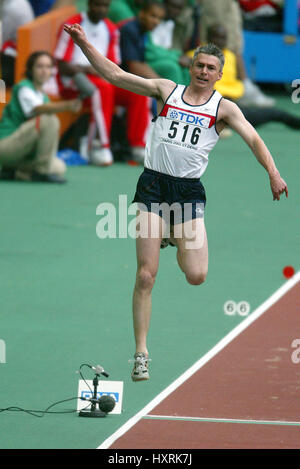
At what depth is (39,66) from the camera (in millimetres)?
14227

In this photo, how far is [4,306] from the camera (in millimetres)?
9742

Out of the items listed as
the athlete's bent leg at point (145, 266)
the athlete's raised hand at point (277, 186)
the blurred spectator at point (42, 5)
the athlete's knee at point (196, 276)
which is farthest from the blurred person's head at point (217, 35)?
the athlete's raised hand at point (277, 186)

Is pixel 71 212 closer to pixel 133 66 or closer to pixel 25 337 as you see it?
pixel 133 66

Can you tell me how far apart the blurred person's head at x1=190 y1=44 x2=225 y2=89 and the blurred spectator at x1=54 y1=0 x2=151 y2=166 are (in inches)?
310

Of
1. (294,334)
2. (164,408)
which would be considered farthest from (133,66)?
(164,408)

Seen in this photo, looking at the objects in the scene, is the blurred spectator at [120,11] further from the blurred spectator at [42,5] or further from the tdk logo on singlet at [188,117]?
the tdk logo on singlet at [188,117]

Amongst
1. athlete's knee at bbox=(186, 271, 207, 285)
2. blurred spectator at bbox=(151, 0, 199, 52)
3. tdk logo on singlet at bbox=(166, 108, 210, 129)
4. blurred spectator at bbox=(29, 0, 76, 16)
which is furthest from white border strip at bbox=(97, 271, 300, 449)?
blurred spectator at bbox=(29, 0, 76, 16)

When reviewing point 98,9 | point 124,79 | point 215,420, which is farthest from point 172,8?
point 215,420

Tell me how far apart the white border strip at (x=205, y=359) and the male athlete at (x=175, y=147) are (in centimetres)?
26

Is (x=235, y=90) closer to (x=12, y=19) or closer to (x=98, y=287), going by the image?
(x=12, y=19)

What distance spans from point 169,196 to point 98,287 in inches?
115

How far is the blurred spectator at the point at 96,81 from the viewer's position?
15.6 metres

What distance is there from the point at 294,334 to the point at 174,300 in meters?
1.34

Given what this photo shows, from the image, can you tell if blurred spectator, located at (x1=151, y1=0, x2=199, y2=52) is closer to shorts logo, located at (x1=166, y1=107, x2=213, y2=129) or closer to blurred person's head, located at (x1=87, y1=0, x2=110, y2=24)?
blurred person's head, located at (x1=87, y1=0, x2=110, y2=24)
